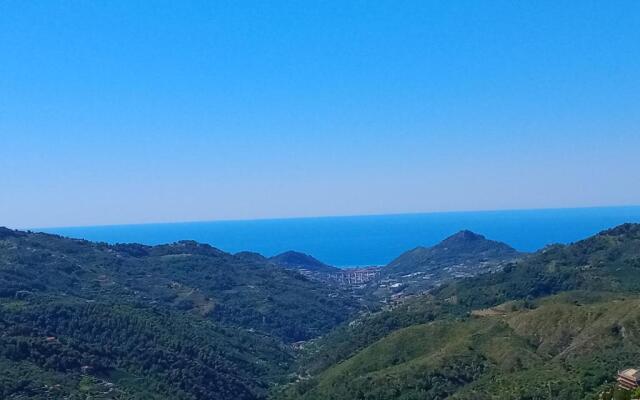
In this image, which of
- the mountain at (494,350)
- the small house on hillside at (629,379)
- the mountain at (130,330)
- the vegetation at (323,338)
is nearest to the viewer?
the small house on hillside at (629,379)

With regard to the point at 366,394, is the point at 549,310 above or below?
above

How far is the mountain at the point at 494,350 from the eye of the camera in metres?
82.7

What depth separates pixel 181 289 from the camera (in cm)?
18462

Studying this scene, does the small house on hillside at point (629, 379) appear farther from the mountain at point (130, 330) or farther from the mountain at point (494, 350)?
the mountain at point (130, 330)

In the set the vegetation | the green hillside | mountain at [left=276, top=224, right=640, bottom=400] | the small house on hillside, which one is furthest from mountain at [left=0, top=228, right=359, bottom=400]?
the small house on hillside

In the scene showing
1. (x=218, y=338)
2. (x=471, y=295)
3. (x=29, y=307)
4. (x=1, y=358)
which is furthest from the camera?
(x=471, y=295)

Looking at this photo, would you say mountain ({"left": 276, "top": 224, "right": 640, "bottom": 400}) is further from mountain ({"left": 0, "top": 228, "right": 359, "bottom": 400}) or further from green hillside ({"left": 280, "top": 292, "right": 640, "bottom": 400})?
mountain ({"left": 0, "top": 228, "right": 359, "bottom": 400})

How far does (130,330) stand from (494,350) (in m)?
65.5

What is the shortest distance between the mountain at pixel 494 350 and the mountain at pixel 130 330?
14.5 meters

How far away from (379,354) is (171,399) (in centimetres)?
3451

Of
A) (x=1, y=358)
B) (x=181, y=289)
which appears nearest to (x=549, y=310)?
(x=1, y=358)

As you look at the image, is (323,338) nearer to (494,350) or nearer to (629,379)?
(494,350)

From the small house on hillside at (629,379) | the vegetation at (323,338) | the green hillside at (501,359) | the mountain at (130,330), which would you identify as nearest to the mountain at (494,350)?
the green hillside at (501,359)

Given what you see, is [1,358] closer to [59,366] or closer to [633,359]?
[59,366]
